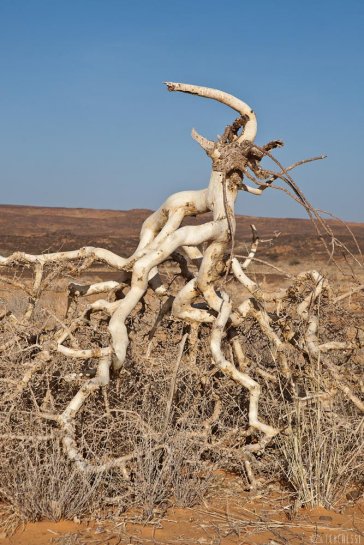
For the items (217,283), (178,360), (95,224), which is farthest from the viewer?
(95,224)

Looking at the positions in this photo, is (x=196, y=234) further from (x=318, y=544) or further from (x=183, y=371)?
(x=318, y=544)

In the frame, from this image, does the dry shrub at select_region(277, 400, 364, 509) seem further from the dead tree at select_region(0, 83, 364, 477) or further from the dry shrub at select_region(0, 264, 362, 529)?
the dead tree at select_region(0, 83, 364, 477)

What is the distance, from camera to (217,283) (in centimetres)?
437

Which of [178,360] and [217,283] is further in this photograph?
[217,283]

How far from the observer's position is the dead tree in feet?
12.9

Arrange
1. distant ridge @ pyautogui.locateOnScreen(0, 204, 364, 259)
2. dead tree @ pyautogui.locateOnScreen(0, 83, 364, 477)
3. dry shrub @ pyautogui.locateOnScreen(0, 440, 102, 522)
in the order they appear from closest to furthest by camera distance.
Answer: dry shrub @ pyautogui.locateOnScreen(0, 440, 102, 522) → dead tree @ pyautogui.locateOnScreen(0, 83, 364, 477) → distant ridge @ pyautogui.locateOnScreen(0, 204, 364, 259)

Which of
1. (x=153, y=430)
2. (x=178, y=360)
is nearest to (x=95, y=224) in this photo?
(x=178, y=360)

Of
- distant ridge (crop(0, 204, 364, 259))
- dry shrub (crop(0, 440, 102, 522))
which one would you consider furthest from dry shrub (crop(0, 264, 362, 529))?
distant ridge (crop(0, 204, 364, 259))

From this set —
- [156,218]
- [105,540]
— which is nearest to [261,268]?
[156,218]

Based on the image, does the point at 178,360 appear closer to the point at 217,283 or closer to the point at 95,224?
the point at 217,283

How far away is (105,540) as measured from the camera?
125 inches

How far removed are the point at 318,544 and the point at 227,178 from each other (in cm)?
213

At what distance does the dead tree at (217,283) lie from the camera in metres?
3.92

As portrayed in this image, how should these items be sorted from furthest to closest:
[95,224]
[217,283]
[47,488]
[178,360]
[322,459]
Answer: [95,224], [217,283], [178,360], [322,459], [47,488]
